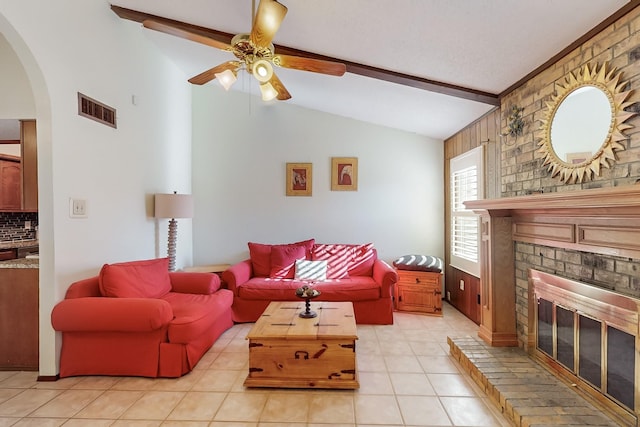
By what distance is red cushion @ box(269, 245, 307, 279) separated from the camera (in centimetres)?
423

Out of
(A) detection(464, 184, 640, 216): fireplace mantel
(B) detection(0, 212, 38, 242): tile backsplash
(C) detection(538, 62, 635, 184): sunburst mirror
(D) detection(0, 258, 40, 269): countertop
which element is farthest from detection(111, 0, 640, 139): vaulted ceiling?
(B) detection(0, 212, 38, 242): tile backsplash

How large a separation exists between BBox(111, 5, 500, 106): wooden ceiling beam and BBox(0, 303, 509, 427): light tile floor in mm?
2462

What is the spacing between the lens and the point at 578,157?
2.17 m

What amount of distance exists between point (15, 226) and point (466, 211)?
233 inches

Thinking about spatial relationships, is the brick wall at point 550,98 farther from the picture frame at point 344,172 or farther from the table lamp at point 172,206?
the table lamp at point 172,206

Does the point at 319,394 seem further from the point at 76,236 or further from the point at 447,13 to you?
the point at 447,13

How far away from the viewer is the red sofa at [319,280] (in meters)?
3.82

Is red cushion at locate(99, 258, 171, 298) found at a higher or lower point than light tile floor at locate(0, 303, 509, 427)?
higher

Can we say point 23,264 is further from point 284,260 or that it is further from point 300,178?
point 300,178

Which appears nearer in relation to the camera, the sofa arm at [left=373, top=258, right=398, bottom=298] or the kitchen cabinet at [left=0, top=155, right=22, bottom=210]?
the sofa arm at [left=373, top=258, right=398, bottom=298]

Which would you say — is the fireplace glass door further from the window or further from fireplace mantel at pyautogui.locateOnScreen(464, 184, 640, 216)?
the window

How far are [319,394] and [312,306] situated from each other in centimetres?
89

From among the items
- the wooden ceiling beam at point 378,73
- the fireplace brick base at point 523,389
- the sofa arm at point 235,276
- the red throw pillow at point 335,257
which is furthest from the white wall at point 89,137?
the fireplace brick base at point 523,389

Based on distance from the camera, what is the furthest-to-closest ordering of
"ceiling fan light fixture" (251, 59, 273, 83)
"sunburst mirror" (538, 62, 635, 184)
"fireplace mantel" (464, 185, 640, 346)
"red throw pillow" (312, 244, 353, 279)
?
"red throw pillow" (312, 244, 353, 279) < "ceiling fan light fixture" (251, 59, 273, 83) < "sunburst mirror" (538, 62, 635, 184) < "fireplace mantel" (464, 185, 640, 346)
